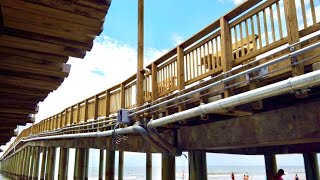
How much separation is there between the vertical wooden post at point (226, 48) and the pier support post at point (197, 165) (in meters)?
2.50

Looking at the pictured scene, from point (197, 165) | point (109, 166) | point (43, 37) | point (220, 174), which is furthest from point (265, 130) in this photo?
point (220, 174)

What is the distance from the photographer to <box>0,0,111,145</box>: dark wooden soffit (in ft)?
10.0

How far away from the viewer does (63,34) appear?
350 cm

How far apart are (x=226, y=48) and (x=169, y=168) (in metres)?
3.90

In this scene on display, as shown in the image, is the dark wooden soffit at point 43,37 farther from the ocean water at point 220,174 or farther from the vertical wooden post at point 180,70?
the ocean water at point 220,174

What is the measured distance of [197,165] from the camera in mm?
7074

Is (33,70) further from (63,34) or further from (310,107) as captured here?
(310,107)

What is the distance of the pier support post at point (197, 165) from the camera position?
702 cm

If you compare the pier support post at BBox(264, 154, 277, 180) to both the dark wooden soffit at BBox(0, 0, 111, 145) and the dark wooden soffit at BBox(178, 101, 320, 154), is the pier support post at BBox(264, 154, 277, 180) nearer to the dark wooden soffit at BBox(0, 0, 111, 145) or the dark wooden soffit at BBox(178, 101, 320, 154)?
the dark wooden soffit at BBox(178, 101, 320, 154)

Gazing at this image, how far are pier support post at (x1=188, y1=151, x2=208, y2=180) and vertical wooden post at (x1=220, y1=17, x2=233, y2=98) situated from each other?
250 centimetres

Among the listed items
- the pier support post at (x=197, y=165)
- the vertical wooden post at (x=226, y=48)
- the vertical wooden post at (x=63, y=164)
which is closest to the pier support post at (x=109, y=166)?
the pier support post at (x=197, y=165)

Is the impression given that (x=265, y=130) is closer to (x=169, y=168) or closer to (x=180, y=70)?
(x=180, y=70)

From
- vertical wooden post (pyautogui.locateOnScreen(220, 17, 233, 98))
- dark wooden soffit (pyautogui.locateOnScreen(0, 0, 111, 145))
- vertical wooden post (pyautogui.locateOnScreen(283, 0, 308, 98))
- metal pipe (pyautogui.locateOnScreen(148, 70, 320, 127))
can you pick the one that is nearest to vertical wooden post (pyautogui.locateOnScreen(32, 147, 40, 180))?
dark wooden soffit (pyautogui.locateOnScreen(0, 0, 111, 145))

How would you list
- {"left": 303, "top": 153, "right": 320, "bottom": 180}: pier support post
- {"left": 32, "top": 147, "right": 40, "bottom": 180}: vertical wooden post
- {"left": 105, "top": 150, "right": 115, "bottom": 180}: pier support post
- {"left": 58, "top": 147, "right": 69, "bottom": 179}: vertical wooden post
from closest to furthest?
{"left": 105, "top": 150, "right": 115, "bottom": 180}: pier support post < {"left": 303, "top": 153, "right": 320, "bottom": 180}: pier support post < {"left": 58, "top": 147, "right": 69, "bottom": 179}: vertical wooden post < {"left": 32, "top": 147, "right": 40, "bottom": 180}: vertical wooden post
